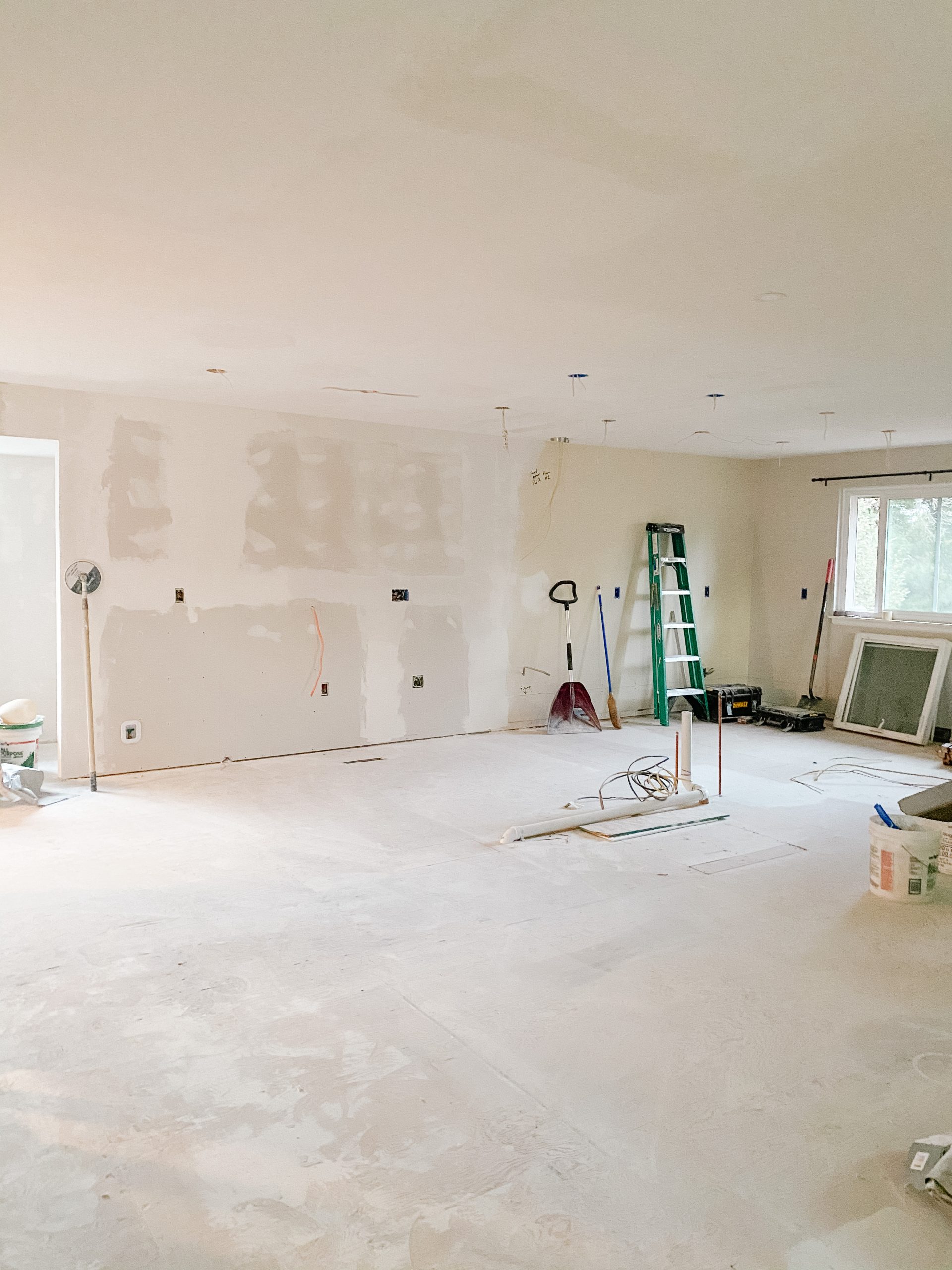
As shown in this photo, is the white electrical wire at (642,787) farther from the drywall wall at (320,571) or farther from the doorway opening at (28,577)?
the doorway opening at (28,577)

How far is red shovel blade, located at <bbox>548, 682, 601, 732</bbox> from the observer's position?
743 centimetres

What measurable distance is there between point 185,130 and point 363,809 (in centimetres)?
374

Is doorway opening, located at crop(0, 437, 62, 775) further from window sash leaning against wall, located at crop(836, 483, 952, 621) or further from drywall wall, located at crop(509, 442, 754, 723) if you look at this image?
window sash leaning against wall, located at crop(836, 483, 952, 621)

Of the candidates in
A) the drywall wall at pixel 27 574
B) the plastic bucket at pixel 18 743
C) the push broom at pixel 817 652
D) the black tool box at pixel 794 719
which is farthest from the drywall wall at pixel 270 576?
the push broom at pixel 817 652

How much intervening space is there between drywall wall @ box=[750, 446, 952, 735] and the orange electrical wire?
4718mm

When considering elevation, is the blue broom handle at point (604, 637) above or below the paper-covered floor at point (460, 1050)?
above

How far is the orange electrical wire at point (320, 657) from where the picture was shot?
6.42 m

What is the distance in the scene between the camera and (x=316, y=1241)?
1.89 m

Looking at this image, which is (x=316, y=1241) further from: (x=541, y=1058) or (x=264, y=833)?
(x=264, y=833)

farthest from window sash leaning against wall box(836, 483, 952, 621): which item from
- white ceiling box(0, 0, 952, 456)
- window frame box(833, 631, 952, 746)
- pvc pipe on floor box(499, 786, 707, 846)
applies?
pvc pipe on floor box(499, 786, 707, 846)

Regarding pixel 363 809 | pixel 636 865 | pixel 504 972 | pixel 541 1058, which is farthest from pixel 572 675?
pixel 541 1058

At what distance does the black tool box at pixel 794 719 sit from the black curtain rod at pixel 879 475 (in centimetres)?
216

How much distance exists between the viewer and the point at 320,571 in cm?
642

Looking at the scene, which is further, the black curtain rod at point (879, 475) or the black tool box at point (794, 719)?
the black tool box at point (794, 719)
